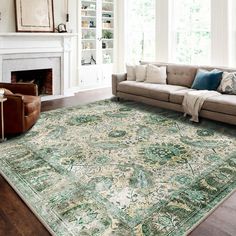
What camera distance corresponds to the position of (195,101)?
4398 mm

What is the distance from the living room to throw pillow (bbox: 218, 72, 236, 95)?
15mm

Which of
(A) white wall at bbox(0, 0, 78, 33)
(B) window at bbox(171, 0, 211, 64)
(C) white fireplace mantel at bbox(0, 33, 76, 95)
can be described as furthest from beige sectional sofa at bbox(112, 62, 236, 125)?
(A) white wall at bbox(0, 0, 78, 33)

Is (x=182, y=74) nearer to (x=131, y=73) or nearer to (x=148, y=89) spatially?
(x=148, y=89)

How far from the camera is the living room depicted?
221 cm

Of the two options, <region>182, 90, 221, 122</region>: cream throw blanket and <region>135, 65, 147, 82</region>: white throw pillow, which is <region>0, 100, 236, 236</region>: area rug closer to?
<region>182, 90, 221, 122</region>: cream throw blanket

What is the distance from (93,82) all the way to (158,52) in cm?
192

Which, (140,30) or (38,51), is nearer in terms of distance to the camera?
(38,51)

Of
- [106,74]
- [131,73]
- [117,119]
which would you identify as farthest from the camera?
[106,74]

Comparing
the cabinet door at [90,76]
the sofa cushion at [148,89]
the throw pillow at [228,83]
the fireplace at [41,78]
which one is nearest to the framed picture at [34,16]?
the fireplace at [41,78]

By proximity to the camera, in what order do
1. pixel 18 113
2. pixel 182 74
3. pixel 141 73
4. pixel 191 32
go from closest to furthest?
1. pixel 18 113
2. pixel 182 74
3. pixel 141 73
4. pixel 191 32

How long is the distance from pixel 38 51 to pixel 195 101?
11.4 ft

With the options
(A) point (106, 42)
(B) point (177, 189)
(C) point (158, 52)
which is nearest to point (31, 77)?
(A) point (106, 42)

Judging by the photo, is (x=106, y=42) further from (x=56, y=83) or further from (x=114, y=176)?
(x=114, y=176)

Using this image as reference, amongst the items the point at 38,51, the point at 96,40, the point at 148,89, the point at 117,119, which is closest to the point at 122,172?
the point at 117,119
